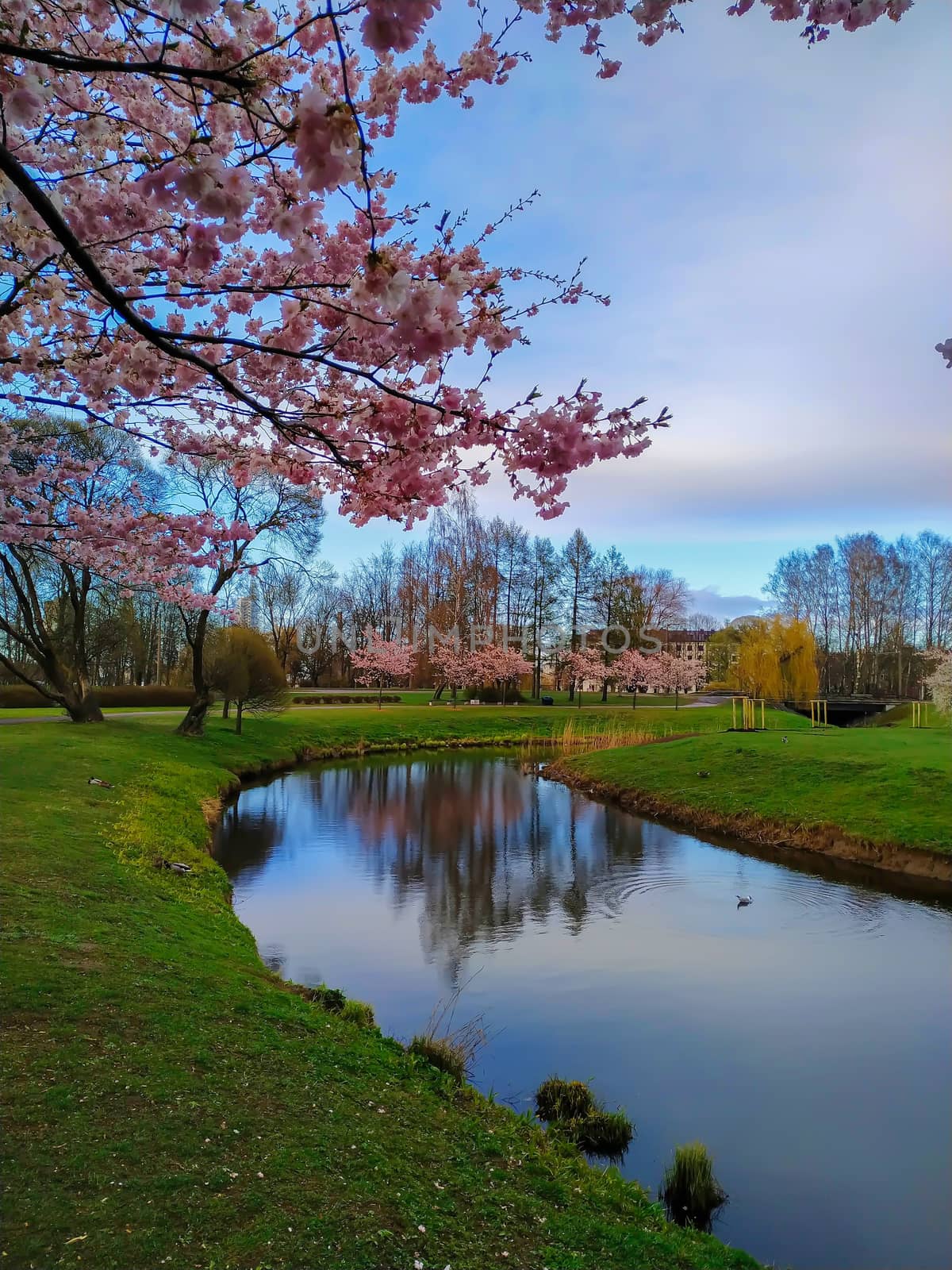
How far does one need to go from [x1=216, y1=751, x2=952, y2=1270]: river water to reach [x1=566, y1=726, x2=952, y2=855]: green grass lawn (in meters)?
1.52

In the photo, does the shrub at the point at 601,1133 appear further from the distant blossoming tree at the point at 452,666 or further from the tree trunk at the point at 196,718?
the distant blossoming tree at the point at 452,666

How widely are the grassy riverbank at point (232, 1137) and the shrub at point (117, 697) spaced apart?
27.2m

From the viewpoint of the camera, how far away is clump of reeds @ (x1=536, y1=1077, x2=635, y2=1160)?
5230mm

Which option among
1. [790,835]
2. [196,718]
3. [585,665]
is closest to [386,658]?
[585,665]

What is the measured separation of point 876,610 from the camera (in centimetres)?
5188

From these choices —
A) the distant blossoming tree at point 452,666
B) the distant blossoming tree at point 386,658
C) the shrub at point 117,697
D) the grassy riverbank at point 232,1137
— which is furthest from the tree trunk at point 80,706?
the distant blossoming tree at point 386,658

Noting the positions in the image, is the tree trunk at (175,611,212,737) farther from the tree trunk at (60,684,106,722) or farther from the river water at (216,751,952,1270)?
the river water at (216,751,952,1270)

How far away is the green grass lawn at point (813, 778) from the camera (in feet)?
46.5

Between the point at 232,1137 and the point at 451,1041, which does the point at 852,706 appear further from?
the point at 232,1137

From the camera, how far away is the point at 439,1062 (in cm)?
591

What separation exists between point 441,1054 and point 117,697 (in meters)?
33.1

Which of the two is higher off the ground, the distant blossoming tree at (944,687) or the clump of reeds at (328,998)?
the distant blossoming tree at (944,687)

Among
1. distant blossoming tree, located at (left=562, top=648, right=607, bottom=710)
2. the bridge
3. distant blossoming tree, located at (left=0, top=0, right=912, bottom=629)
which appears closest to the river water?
distant blossoming tree, located at (left=0, top=0, right=912, bottom=629)

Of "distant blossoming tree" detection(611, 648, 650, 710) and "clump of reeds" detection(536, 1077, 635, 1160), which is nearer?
"clump of reeds" detection(536, 1077, 635, 1160)
